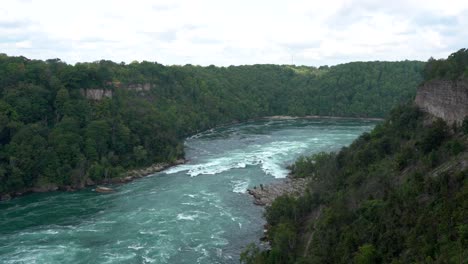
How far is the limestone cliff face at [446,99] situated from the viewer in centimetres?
3225

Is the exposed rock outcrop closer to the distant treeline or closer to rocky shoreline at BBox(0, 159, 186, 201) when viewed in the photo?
rocky shoreline at BBox(0, 159, 186, 201)

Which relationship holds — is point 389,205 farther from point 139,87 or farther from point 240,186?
point 139,87

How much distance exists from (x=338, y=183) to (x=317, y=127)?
6074 centimetres

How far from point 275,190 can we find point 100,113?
31.3 m

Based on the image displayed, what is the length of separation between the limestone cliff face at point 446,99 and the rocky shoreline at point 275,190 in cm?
1434

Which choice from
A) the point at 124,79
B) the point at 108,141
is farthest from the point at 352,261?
the point at 124,79

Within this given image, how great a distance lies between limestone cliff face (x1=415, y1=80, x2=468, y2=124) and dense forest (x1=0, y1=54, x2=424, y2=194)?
35.6 m

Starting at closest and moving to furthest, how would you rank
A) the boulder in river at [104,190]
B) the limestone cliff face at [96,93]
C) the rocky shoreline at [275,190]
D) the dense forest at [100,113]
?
1. the rocky shoreline at [275,190]
2. the boulder in river at [104,190]
3. the dense forest at [100,113]
4. the limestone cliff face at [96,93]

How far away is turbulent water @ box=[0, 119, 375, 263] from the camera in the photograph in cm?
3472

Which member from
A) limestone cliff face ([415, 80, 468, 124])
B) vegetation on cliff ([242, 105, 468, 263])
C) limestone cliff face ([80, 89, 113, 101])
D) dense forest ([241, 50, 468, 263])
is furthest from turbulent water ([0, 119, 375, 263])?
limestone cliff face ([80, 89, 113, 101])

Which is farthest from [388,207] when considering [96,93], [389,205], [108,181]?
[96,93]

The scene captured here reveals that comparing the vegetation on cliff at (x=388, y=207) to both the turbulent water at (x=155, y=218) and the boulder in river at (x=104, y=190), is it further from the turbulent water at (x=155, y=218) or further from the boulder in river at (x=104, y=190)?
the boulder in river at (x=104, y=190)

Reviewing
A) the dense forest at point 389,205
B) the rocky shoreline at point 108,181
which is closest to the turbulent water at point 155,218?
the rocky shoreline at point 108,181

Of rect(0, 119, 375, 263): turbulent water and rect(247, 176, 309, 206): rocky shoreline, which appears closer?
rect(0, 119, 375, 263): turbulent water
